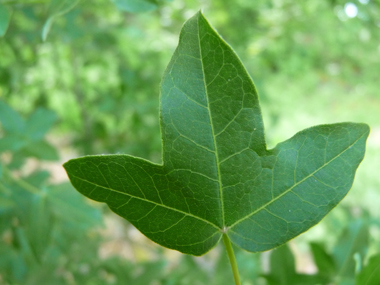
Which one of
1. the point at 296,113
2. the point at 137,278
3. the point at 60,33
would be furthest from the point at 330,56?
the point at 137,278

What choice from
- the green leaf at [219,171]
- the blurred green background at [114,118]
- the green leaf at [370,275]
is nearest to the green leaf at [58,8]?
the blurred green background at [114,118]

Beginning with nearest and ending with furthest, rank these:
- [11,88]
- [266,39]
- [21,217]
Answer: [21,217] < [11,88] < [266,39]

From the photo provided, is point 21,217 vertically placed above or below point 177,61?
below

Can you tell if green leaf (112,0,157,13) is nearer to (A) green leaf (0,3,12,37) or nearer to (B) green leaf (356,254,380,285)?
(A) green leaf (0,3,12,37)

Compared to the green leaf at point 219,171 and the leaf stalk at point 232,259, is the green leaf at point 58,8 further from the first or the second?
the leaf stalk at point 232,259

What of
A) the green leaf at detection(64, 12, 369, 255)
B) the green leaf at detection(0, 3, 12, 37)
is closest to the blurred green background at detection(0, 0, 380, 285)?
the green leaf at detection(0, 3, 12, 37)

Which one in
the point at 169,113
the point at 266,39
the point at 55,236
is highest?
the point at 266,39

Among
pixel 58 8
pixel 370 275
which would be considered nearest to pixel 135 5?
pixel 58 8

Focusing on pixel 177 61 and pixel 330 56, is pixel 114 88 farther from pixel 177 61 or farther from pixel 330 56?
pixel 330 56
